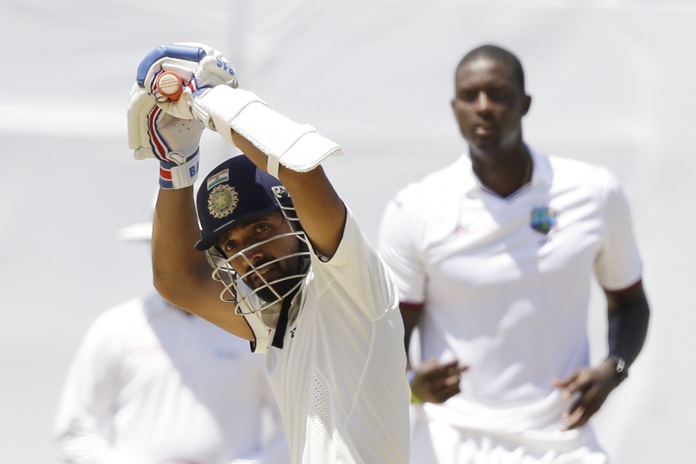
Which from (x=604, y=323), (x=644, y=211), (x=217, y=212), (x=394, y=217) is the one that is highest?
(x=217, y=212)

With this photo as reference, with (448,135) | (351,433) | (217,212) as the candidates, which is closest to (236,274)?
(217,212)

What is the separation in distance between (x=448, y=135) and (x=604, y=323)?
78cm

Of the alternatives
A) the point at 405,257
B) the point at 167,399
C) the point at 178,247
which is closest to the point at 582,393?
the point at 405,257

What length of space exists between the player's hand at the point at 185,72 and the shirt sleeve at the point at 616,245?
156cm

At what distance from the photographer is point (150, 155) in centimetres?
255

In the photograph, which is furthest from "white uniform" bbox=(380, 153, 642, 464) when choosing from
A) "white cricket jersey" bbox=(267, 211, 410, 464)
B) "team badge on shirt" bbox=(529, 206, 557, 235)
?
"white cricket jersey" bbox=(267, 211, 410, 464)

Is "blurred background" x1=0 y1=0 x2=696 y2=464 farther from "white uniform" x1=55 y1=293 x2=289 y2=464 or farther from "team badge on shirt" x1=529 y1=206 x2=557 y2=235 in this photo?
"team badge on shirt" x1=529 y1=206 x2=557 y2=235

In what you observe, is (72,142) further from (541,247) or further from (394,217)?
(541,247)

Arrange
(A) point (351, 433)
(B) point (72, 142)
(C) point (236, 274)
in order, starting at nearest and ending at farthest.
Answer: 1. (A) point (351, 433)
2. (C) point (236, 274)
3. (B) point (72, 142)

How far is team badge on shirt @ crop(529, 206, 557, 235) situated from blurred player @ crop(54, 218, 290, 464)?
80 cm

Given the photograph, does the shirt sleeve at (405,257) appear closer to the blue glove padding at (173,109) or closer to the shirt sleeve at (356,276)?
the blue glove padding at (173,109)

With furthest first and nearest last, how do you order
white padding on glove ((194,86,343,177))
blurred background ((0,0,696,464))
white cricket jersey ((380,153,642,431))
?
blurred background ((0,0,696,464)), white cricket jersey ((380,153,642,431)), white padding on glove ((194,86,343,177))

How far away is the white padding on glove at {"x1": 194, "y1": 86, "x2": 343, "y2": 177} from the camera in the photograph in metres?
2.08

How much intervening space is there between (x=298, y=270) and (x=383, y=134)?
226 centimetres
